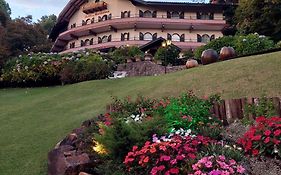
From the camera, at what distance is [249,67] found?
1458 centimetres

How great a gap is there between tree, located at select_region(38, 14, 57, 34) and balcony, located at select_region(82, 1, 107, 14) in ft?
73.8

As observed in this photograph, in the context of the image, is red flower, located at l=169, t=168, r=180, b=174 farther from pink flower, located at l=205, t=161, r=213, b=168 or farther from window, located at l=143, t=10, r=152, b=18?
window, located at l=143, t=10, r=152, b=18

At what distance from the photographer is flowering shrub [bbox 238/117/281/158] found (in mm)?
6332

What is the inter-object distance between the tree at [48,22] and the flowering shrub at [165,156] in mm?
75489

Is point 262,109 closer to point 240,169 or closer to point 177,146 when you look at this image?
point 177,146

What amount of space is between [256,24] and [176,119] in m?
41.6

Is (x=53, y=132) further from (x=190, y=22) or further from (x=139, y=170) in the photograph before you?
(x=190, y=22)

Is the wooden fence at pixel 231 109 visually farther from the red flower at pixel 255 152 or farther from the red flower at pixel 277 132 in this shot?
the red flower at pixel 277 132

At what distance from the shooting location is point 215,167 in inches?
221

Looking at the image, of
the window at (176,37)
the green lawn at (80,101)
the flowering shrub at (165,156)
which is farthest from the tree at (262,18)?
the flowering shrub at (165,156)

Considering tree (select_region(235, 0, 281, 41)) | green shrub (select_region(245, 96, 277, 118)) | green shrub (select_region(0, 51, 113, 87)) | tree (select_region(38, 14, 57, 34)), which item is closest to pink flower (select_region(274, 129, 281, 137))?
green shrub (select_region(245, 96, 277, 118))

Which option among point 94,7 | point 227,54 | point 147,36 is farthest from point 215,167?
point 94,7

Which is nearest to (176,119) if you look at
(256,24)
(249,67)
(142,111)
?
(142,111)

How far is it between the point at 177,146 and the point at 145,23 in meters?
47.7
